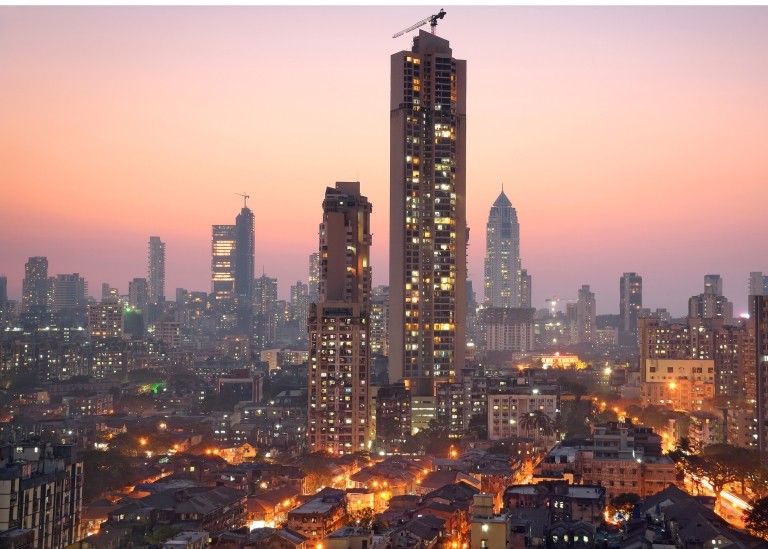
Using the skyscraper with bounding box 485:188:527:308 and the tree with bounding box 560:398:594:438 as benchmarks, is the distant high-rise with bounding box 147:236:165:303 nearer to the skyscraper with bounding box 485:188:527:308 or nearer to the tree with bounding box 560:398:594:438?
the skyscraper with bounding box 485:188:527:308

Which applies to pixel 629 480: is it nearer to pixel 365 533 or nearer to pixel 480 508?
pixel 480 508

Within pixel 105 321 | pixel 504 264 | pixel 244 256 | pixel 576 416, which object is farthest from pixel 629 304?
pixel 576 416

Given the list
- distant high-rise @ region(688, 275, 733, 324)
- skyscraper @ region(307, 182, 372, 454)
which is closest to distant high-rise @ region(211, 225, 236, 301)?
distant high-rise @ region(688, 275, 733, 324)

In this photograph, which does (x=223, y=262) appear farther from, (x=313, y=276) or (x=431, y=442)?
(x=431, y=442)

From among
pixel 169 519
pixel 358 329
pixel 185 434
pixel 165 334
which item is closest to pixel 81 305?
pixel 165 334

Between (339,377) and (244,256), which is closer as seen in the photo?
(339,377)

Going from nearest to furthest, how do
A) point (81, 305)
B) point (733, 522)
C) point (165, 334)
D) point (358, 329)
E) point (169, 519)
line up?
point (169, 519) → point (733, 522) → point (358, 329) → point (165, 334) → point (81, 305)
